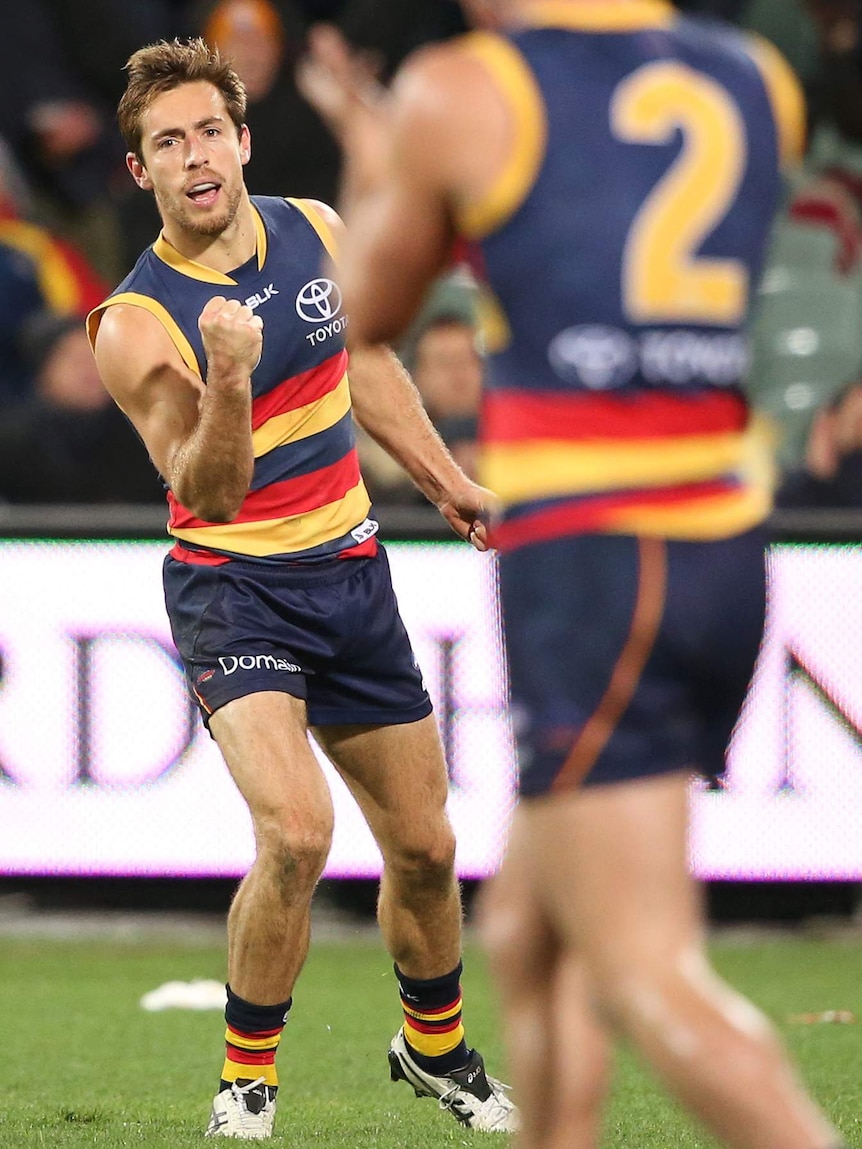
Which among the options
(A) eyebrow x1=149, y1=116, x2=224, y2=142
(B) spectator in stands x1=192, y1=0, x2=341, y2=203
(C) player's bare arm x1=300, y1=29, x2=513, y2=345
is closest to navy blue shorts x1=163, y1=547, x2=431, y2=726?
(A) eyebrow x1=149, y1=116, x2=224, y2=142

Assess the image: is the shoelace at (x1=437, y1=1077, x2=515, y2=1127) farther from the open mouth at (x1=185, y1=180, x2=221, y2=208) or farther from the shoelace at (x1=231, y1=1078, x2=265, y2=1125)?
the open mouth at (x1=185, y1=180, x2=221, y2=208)

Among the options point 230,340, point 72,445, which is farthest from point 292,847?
point 72,445

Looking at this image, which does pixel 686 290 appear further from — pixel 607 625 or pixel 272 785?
pixel 272 785

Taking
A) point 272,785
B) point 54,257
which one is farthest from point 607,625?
point 54,257

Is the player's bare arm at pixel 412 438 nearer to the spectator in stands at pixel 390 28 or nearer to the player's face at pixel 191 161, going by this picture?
the player's face at pixel 191 161

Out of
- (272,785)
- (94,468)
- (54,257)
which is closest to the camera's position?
(272,785)

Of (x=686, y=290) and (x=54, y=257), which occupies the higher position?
(x=686, y=290)

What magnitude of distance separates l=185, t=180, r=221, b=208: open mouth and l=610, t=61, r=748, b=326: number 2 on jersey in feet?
7.79

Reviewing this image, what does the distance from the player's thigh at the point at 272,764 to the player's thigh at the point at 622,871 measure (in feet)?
6.60

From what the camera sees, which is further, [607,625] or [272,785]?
[272,785]

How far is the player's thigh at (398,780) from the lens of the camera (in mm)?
5227

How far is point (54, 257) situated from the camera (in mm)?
11766

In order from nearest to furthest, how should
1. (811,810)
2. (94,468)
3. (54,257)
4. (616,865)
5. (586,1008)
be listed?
(616,865) < (586,1008) < (811,810) < (94,468) < (54,257)

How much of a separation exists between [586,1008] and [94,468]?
7.17 metres
